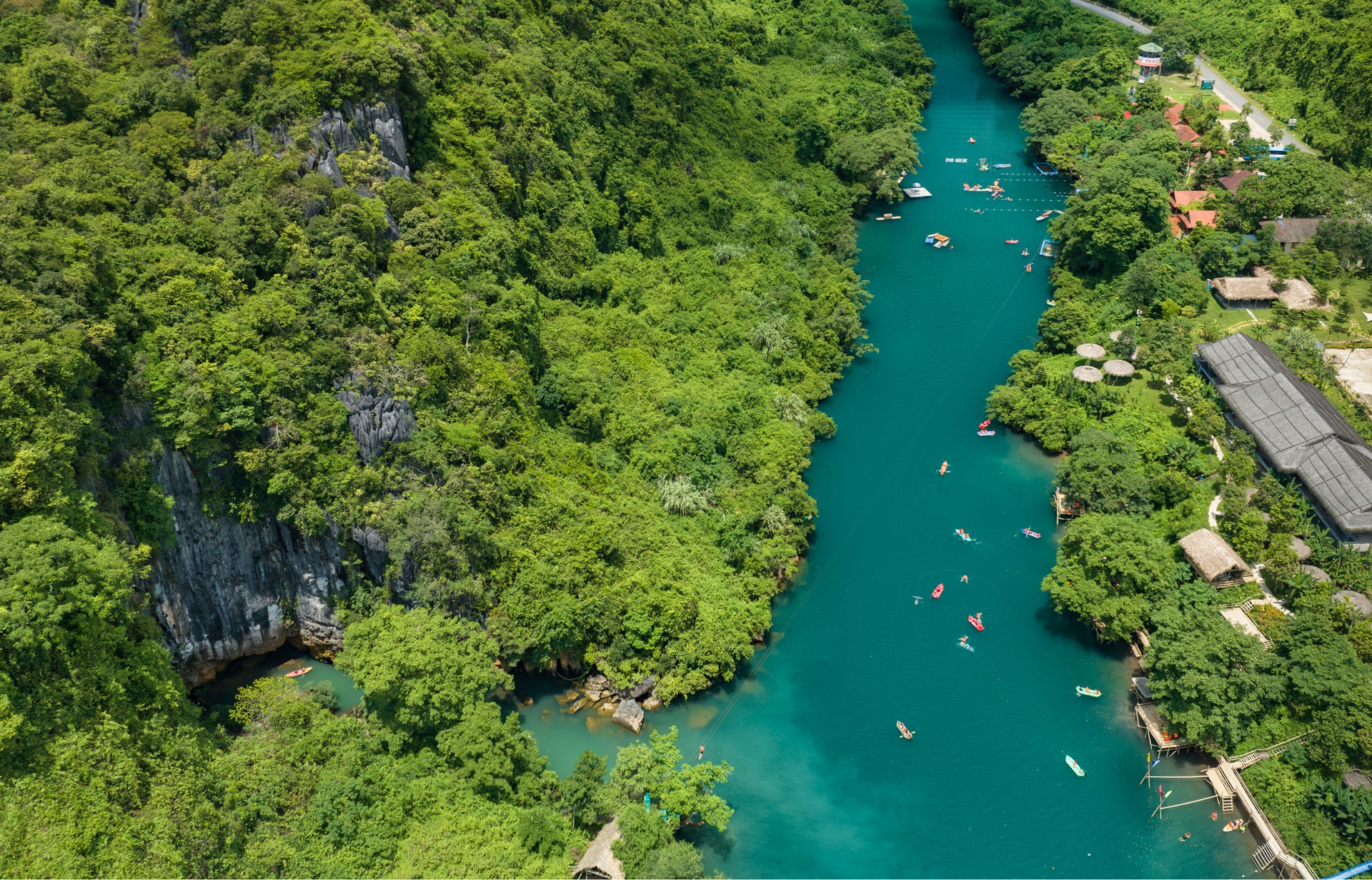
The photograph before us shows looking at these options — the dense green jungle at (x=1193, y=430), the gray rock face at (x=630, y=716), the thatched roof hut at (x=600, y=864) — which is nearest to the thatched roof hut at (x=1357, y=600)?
the dense green jungle at (x=1193, y=430)

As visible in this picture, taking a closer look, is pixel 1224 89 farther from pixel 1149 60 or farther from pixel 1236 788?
pixel 1236 788

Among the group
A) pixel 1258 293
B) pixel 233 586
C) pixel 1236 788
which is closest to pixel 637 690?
pixel 233 586

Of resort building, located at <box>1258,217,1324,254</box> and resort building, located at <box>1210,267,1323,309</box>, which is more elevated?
resort building, located at <box>1258,217,1324,254</box>

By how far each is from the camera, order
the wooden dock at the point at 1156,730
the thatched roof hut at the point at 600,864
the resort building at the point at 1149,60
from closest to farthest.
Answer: the thatched roof hut at the point at 600,864 → the wooden dock at the point at 1156,730 → the resort building at the point at 1149,60

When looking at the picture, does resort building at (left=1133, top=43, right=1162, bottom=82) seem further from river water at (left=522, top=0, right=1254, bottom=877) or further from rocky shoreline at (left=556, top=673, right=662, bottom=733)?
rocky shoreline at (left=556, top=673, right=662, bottom=733)

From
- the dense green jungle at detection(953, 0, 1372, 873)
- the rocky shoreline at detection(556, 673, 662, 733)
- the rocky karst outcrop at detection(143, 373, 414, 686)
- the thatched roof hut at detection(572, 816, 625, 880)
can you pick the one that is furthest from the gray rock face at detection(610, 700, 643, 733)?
the dense green jungle at detection(953, 0, 1372, 873)

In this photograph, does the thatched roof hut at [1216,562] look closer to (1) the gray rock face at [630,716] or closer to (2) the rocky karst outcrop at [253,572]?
(1) the gray rock face at [630,716]
